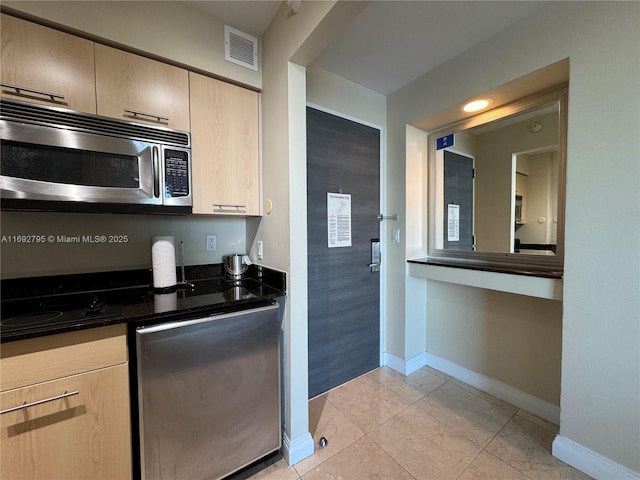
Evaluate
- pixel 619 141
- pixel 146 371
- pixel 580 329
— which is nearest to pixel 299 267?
pixel 146 371

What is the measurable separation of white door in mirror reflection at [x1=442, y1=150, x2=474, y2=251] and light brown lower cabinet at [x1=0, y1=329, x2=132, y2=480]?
7.82ft

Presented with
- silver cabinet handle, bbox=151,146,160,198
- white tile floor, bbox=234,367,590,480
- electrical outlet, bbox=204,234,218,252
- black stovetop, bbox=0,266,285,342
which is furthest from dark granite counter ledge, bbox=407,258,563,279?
silver cabinet handle, bbox=151,146,160,198

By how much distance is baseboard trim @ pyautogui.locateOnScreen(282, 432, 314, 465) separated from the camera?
1430 millimetres

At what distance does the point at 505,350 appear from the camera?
1945 millimetres

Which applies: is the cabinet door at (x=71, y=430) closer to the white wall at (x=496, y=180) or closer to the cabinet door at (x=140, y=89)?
the cabinet door at (x=140, y=89)

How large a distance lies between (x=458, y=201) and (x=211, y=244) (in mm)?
2074

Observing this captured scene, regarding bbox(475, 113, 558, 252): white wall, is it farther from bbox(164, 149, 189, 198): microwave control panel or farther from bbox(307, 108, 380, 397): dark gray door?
bbox(164, 149, 189, 198): microwave control panel

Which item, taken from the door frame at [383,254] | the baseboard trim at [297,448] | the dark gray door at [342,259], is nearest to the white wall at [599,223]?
the door frame at [383,254]

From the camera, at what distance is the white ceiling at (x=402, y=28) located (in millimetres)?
1396

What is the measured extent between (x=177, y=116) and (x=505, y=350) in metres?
2.75

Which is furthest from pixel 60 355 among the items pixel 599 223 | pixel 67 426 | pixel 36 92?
pixel 599 223

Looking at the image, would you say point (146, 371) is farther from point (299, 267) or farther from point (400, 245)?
point (400, 245)

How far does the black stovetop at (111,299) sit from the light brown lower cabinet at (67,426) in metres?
0.11

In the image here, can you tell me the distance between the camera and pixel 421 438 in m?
1.59
